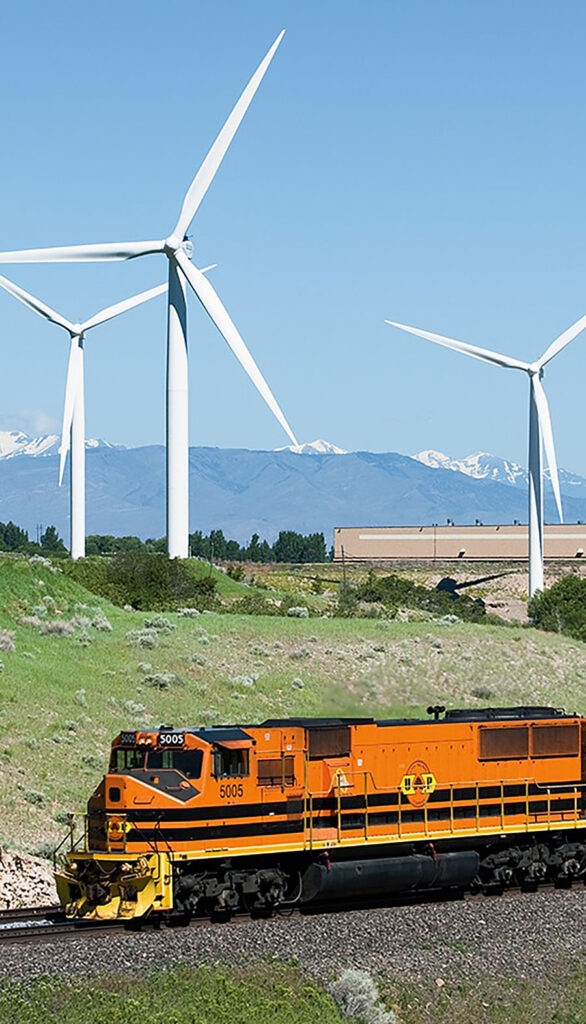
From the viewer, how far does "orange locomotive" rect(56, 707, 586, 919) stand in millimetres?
24375

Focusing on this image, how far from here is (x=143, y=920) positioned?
79.0 ft

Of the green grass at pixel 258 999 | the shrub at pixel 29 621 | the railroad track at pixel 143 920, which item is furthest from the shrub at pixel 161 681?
the green grass at pixel 258 999

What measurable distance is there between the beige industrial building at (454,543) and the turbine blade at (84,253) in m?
105

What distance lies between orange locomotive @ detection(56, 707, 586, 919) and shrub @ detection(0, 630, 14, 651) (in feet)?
63.7

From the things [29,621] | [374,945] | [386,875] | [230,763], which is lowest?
[374,945]

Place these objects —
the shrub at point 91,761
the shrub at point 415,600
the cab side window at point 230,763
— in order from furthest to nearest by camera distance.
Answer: the shrub at point 415,600 → the shrub at point 91,761 → the cab side window at point 230,763

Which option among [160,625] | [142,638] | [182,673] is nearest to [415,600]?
[160,625]

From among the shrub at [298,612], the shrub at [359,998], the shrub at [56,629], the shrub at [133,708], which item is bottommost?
the shrub at [359,998]

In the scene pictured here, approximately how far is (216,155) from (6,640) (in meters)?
25.8

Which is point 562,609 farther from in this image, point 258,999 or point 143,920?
point 258,999

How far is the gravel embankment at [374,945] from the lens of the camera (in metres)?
21.6

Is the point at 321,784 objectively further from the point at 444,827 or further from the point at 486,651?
the point at 486,651

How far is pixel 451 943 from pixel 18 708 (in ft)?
69.6

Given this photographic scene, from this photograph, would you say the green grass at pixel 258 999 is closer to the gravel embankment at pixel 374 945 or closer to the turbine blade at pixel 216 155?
the gravel embankment at pixel 374 945
